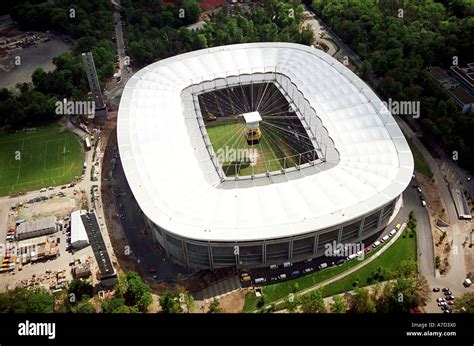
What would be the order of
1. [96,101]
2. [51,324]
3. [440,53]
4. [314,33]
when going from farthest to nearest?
[314,33], [440,53], [96,101], [51,324]

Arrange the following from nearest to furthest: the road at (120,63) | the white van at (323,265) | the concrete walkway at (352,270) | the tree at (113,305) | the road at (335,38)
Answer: the tree at (113,305), the concrete walkway at (352,270), the white van at (323,265), the road at (120,63), the road at (335,38)

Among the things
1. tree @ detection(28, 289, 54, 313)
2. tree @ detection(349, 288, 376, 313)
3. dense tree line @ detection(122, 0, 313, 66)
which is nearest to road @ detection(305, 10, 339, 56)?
dense tree line @ detection(122, 0, 313, 66)

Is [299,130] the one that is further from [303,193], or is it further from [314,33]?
[314,33]

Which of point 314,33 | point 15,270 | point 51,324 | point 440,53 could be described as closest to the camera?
point 51,324

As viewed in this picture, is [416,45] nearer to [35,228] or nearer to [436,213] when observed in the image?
[436,213]

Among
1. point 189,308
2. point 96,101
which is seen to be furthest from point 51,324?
point 96,101

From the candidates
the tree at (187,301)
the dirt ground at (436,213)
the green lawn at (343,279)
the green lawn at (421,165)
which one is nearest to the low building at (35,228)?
the tree at (187,301)

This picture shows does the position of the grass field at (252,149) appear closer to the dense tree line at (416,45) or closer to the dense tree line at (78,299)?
the dense tree line at (78,299)
